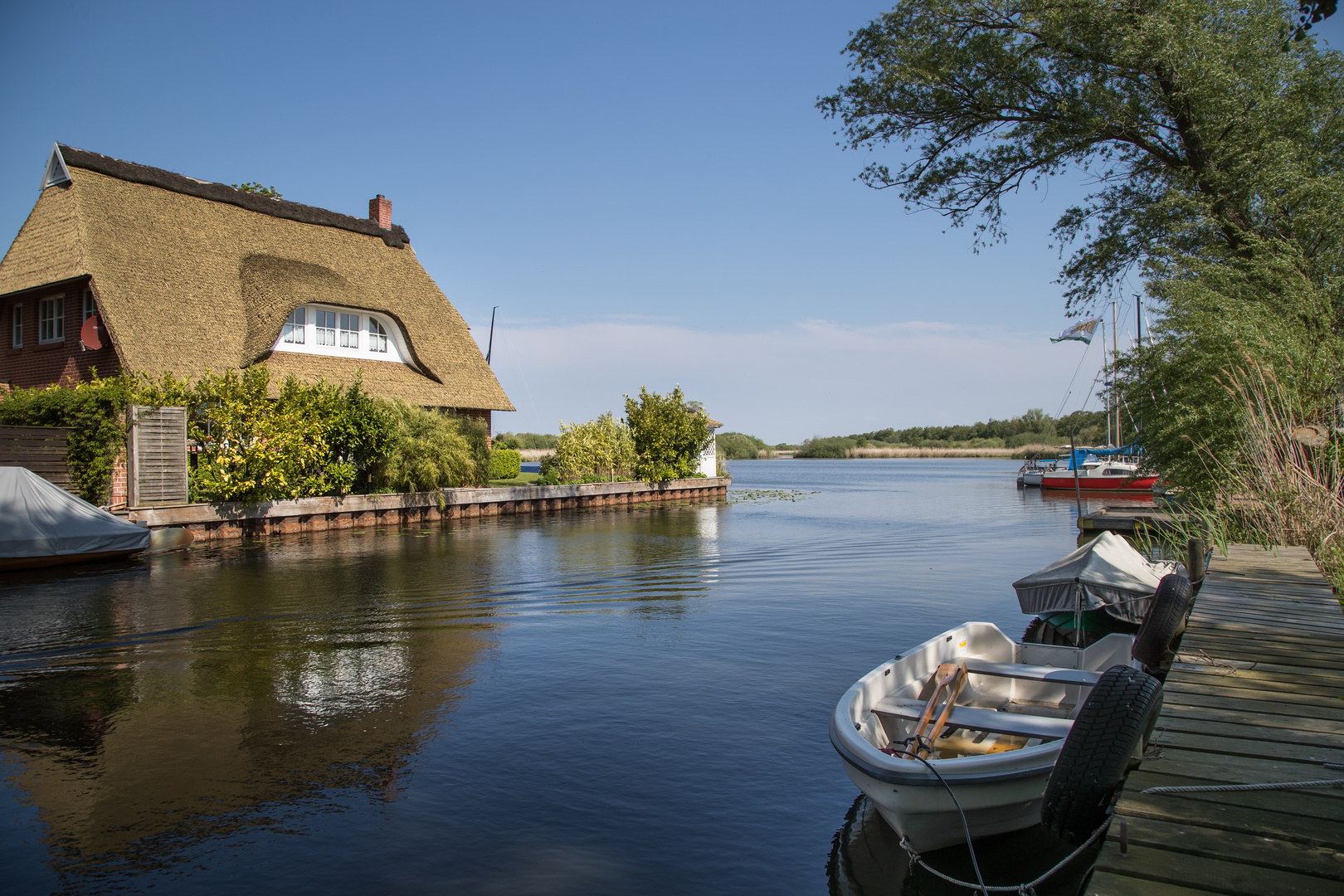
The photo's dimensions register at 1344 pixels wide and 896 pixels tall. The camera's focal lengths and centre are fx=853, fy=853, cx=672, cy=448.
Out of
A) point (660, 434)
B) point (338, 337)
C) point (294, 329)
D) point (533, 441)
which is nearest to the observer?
point (294, 329)

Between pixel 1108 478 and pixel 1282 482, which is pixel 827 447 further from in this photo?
pixel 1282 482

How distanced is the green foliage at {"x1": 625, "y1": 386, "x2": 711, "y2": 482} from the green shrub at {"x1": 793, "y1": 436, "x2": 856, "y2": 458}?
86.3 metres

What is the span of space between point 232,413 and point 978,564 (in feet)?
56.8

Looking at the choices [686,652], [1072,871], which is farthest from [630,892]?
[686,652]

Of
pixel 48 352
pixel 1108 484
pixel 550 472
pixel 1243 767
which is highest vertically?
pixel 48 352

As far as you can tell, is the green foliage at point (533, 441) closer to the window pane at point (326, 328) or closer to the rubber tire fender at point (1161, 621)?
the window pane at point (326, 328)

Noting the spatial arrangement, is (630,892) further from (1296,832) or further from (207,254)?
(207,254)

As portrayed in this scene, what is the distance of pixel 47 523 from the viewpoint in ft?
47.3

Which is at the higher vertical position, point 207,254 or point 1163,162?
point 207,254

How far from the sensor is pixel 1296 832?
3186 millimetres

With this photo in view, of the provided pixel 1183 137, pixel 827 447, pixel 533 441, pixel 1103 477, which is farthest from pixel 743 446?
pixel 1183 137

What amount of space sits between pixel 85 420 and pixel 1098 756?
20.2m

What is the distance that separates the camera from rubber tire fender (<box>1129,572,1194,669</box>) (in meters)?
6.61

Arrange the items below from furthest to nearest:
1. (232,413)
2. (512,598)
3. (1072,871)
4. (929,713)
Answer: (232,413) < (512,598) < (929,713) < (1072,871)
